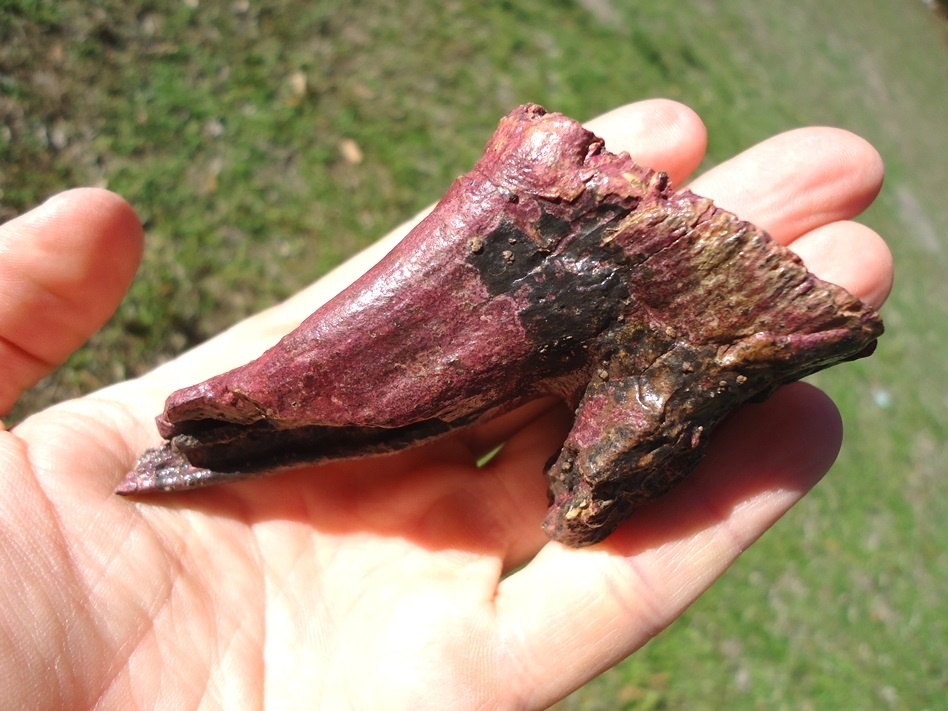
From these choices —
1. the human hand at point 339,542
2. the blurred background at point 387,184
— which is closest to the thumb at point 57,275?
the human hand at point 339,542

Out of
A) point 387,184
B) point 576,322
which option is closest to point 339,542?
point 576,322

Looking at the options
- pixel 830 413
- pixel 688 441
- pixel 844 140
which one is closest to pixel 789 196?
pixel 844 140

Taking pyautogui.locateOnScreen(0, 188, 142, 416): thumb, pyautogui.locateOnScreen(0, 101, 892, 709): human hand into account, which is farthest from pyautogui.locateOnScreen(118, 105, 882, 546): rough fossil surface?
pyautogui.locateOnScreen(0, 188, 142, 416): thumb

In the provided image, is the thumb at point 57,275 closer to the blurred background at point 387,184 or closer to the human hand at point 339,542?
the human hand at point 339,542

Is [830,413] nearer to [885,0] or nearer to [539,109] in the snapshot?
[539,109]

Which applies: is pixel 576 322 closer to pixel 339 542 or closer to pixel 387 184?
pixel 339 542

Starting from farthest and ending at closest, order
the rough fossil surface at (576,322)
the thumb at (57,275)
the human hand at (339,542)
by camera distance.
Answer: the thumb at (57,275) → the human hand at (339,542) → the rough fossil surface at (576,322)

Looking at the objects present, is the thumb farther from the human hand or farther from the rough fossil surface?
the rough fossil surface
